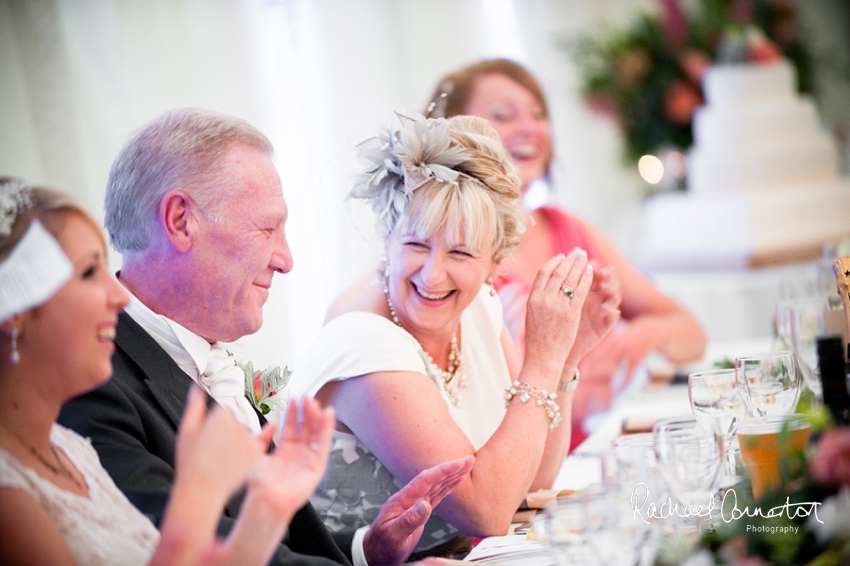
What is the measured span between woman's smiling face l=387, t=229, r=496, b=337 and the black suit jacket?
18.9 inches

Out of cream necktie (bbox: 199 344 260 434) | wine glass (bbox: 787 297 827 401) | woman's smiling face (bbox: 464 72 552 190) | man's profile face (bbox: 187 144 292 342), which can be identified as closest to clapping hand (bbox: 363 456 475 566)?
cream necktie (bbox: 199 344 260 434)

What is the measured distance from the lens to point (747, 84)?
4418 millimetres

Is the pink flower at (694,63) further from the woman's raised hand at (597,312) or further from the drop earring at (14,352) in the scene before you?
the drop earring at (14,352)

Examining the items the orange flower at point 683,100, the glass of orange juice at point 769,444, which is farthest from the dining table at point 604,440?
the orange flower at point 683,100

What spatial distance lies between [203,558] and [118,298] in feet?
0.97

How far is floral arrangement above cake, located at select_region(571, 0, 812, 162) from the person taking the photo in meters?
4.57

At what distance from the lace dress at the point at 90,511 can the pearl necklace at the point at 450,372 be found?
29.2 inches


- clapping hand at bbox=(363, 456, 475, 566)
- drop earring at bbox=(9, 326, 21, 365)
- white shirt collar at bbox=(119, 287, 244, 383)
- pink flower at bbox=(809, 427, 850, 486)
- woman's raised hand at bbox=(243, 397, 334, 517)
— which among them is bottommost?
clapping hand at bbox=(363, 456, 475, 566)

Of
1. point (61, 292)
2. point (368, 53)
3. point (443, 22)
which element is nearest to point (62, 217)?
point (61, 292)

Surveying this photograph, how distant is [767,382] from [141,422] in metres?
0.97

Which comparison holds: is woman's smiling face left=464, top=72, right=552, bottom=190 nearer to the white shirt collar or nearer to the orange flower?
the white shirt collar

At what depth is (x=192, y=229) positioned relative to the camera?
1.28 m

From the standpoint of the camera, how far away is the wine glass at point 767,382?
1.44m

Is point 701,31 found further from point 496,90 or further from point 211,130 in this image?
point 211,130
